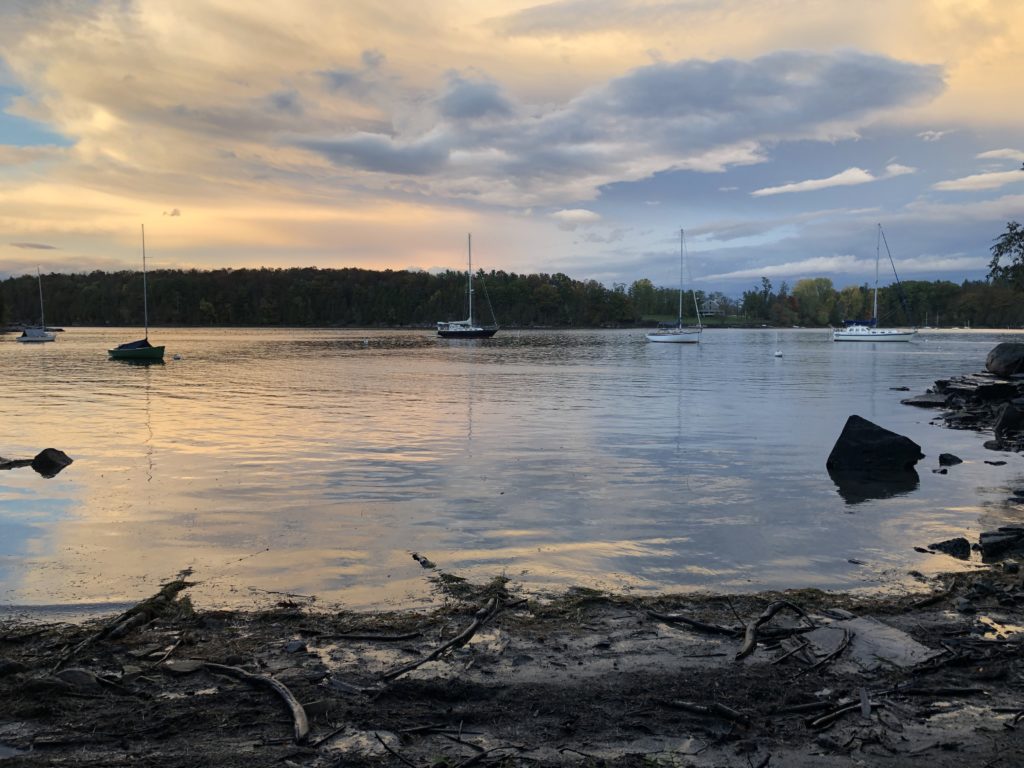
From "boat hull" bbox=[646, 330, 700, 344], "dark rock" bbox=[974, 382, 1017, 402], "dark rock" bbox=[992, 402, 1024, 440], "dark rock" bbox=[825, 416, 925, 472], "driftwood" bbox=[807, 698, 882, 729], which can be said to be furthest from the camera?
"boat hull" bbox=[646, 330, 700, 344]

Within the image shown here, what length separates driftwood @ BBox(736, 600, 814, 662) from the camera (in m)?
7.27

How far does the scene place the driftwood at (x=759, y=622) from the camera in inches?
286

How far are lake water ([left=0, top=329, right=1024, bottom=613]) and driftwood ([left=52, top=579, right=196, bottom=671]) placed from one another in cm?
31

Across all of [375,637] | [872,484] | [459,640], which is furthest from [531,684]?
[872,484]

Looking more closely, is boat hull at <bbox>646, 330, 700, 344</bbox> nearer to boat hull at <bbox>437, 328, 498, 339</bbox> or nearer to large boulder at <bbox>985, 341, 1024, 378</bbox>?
boat hull at <bbox>437, 328, 498, 339</bbox>

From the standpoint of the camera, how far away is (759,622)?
7.93 meters

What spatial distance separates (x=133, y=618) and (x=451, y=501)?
718 cm

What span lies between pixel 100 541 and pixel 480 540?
5973mm

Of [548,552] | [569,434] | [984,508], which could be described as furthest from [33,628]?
[569,434]

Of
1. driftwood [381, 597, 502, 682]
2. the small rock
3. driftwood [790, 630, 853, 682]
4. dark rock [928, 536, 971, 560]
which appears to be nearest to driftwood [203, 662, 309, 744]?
driftwood [381, 597, 502, 682]

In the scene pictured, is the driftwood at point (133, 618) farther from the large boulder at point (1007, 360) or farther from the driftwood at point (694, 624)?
the large boulder at point (1007, 360)

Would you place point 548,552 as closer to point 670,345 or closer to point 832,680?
point 832,680

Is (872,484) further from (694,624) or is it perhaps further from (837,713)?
(837,713)

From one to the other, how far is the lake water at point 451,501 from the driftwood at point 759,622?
1.15m
